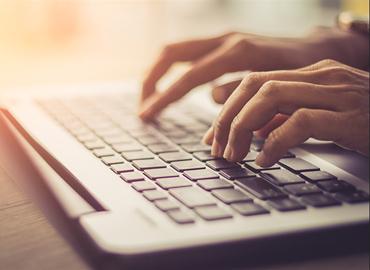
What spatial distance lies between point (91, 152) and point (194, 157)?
0.39 feet

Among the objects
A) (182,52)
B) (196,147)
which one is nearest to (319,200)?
(196,147)

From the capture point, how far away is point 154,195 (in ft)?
1.87

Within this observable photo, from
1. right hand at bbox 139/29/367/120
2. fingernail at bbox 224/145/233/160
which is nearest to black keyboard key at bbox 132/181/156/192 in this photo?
fingernail at bbox 224/145/233/160

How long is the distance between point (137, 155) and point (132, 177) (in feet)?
0.31

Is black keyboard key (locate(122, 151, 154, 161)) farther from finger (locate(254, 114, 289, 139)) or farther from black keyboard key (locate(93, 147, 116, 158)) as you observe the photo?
finger (locate(254, 114, 289, 139))

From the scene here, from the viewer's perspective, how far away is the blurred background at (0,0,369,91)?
177 cm

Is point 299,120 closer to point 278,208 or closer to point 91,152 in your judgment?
point 278,208

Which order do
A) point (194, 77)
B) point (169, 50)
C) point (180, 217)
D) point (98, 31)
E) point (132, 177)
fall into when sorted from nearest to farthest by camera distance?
point (180, 217) < point (132, 177) < point (194, 77) < point (169, 50) < point (98, 31)

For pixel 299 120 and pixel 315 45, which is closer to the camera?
pixel 299 120

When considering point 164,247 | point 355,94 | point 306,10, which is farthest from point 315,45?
point 306,10

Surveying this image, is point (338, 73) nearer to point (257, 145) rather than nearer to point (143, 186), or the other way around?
point (257, 145)

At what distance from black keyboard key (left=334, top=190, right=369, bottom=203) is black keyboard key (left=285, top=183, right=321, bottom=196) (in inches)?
0.8

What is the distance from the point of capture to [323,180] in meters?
0.63

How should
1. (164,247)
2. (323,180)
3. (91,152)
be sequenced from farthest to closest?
(91,152), (323,180), (164,247)
